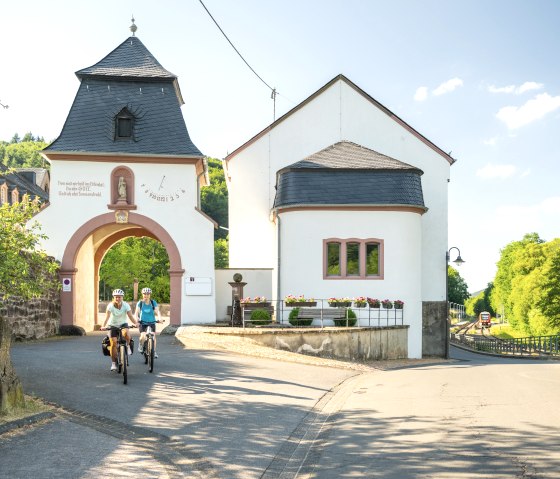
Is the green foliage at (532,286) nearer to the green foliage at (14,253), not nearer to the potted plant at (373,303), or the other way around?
the potted plant at (373,303)

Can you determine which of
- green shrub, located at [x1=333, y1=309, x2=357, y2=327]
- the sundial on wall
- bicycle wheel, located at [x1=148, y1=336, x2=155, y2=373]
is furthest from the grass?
the sundial on wall

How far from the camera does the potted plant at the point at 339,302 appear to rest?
26031 mm

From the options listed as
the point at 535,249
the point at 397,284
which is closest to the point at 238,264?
the point at 397,284

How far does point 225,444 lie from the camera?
868cm

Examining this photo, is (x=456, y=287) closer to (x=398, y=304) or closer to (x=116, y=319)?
(x=398, y=304)

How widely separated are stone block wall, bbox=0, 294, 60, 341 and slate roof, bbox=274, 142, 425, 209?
355 inches

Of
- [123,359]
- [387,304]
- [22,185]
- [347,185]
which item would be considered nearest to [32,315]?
[123,359]

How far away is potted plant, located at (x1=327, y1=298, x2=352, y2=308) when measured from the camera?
1025 inches

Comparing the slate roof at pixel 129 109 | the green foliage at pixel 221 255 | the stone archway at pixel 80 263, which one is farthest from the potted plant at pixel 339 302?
the green foliage at pixel 221 255

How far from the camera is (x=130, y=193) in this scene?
27969mm

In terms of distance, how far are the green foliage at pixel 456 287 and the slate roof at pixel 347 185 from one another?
106185mm

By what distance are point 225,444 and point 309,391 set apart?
5.32 meters

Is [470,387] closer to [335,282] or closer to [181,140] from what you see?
[335,282]

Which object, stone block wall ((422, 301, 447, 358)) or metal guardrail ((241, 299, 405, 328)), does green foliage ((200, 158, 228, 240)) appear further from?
metal guardrail ((241, 299, 405, 328))
